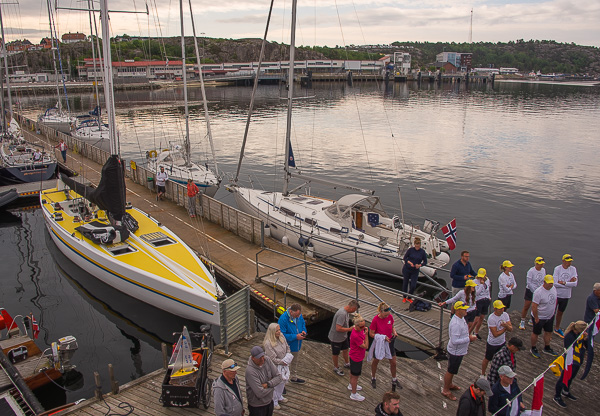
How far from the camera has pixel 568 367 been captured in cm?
709

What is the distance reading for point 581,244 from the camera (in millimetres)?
21312

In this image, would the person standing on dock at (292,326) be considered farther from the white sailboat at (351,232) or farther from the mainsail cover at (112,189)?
the mainsail cover at (112,189)

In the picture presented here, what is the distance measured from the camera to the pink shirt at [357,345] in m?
7.13

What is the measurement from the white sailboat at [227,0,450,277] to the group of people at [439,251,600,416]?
528 cm

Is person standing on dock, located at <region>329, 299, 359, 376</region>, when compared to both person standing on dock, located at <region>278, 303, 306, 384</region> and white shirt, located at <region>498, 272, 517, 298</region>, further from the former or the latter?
white shirt, located at <region>498, 272, 517, 298</region>

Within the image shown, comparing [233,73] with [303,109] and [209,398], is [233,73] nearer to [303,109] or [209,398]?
[303,109]

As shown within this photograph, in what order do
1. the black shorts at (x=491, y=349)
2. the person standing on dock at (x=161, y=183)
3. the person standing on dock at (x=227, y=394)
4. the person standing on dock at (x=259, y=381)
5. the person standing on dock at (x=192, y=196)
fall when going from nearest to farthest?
the person standing on dock at (x=227, y=394)
the person standing on dock at (x=259, y=381)
the black shorts at (x=491, y=349)
the person standing on dock at (x=192, y=196)
the person standing on dock at (x=161, y=183)

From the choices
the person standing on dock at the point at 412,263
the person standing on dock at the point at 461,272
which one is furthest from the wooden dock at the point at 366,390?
the person standing on dock at the point at 412,263

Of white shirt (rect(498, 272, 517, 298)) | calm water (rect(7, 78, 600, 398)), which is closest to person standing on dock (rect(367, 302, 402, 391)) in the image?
white shirt (rect(498, 272, 517, 298))

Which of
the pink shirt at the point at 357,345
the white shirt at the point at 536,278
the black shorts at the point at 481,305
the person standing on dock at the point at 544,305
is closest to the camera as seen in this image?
the pink shirt at the point at 357,345

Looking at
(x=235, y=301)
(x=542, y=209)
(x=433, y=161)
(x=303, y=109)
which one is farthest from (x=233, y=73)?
(x=235, y=301)

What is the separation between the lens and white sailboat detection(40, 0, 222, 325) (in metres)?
12.3

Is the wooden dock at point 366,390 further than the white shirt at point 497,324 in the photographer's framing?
No

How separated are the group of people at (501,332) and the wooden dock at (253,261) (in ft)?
4.14
